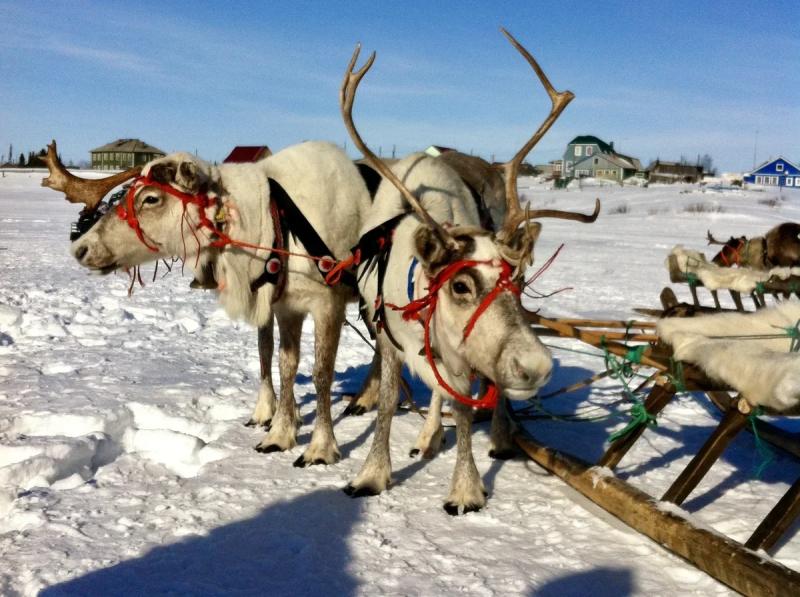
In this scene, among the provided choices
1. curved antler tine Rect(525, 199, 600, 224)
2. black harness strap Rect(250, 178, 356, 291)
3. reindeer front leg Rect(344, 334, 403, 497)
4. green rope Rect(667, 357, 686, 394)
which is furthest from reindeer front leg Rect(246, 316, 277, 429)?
green rope Rect(667, 357, 686, 394)

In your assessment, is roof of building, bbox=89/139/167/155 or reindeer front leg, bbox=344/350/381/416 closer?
reindeer front leg, bbox=344/350/381/416

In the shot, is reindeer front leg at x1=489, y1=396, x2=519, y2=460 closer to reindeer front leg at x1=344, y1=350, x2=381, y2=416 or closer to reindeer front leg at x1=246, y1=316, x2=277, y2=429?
reindeer front leg at x1=344, y1=350, x2=381, y2=416

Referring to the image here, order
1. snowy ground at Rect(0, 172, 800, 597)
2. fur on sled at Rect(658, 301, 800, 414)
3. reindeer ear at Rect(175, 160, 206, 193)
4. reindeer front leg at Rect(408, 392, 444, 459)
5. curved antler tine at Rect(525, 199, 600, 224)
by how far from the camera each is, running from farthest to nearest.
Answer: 1. reindeer front leg at Rect(408, 392, 444, 459)
2. reindeer ear at Rect(175, 160, 206, 193)
3. curved antler tine at Rect(525, 199, 600, 224)
4. snowy ground at Rect(0, 172, 800, 597)
5. fur on sled at Rect(658, 301, 800, 414)

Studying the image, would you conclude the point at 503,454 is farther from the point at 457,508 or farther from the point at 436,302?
the point at 436,302

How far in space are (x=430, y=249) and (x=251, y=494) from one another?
6.17 ft

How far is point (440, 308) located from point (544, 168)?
94.6m

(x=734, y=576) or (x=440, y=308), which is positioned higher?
(x=440, y=308)

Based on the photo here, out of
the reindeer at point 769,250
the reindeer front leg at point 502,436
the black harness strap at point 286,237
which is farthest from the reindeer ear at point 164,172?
the reindeer at point 769,250

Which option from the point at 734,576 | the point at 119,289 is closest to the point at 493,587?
the point at 734,576

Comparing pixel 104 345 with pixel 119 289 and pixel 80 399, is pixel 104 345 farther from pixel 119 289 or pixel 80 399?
pixel 119 289

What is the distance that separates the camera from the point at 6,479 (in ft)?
13.2

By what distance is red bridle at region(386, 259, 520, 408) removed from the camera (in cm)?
327

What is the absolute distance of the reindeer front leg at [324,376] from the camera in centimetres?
479

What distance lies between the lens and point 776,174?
245 ft
